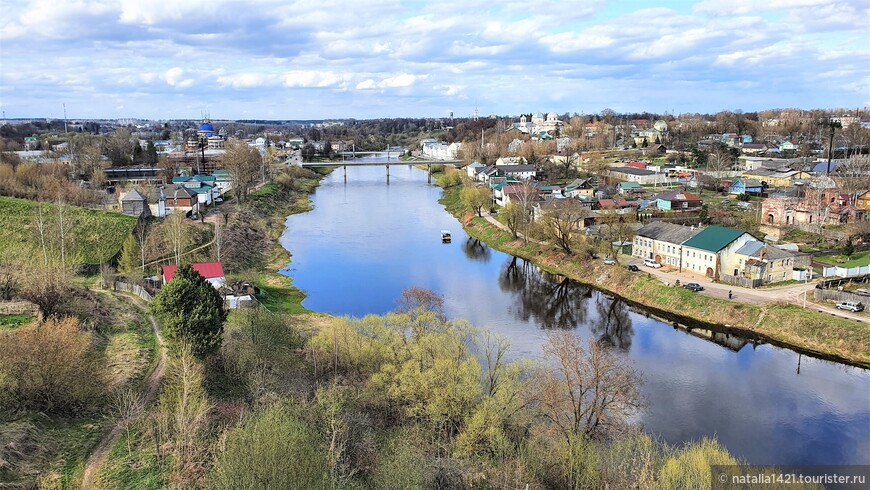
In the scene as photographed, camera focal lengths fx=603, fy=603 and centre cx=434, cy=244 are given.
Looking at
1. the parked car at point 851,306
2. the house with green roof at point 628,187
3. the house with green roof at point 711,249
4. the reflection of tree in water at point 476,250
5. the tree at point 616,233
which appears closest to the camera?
the parked car at point 851,306

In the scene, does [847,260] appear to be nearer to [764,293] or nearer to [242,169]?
[764,293]

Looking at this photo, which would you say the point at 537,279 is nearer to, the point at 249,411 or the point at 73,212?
the point at 249,411

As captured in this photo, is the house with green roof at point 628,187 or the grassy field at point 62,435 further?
the house with green roof at point 628,187

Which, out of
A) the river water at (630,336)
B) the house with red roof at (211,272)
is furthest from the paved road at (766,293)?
the house with red roof at (211,272)

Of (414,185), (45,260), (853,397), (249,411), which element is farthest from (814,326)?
(414,185)

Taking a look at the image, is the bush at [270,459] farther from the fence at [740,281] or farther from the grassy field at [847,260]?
the grassy field at [847,260]
